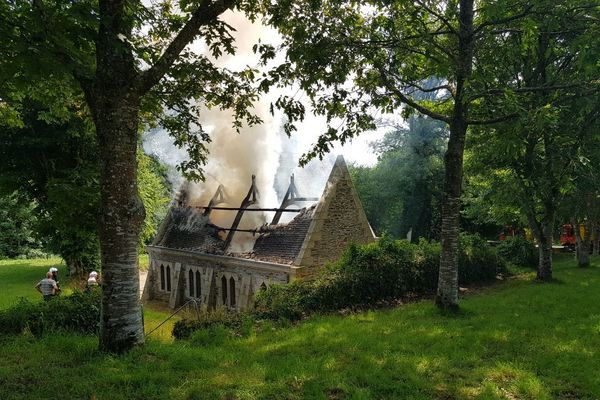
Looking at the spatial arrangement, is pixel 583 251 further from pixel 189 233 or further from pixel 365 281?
pixel 189 233

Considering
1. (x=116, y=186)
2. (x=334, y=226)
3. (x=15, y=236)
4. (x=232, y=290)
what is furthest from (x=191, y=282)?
(x=15, y=236)

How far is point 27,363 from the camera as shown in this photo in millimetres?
6953

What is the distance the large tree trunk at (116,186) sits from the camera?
7.13 metres

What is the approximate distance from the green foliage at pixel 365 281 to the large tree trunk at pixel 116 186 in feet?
15.0

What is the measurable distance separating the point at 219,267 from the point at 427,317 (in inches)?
494

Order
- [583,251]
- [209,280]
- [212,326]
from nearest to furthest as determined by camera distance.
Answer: [212,326]
[209,280]
[583,251]

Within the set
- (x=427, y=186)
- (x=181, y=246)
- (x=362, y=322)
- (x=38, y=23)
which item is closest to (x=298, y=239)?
(x=362, y=322)

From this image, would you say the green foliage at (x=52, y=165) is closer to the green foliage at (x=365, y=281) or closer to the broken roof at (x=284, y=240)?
the broken roof at (x=284, y=240)

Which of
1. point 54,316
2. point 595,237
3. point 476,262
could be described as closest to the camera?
point 54,316

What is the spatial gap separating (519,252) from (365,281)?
543 inches

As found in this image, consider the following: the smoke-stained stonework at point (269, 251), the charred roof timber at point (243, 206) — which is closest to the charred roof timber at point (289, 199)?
the smoke-stained stonework at point (269, 251)

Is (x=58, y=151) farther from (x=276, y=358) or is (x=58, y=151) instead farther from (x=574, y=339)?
(x=574, y=339)

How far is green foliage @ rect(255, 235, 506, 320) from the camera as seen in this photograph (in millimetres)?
12086

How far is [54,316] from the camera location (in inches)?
364
